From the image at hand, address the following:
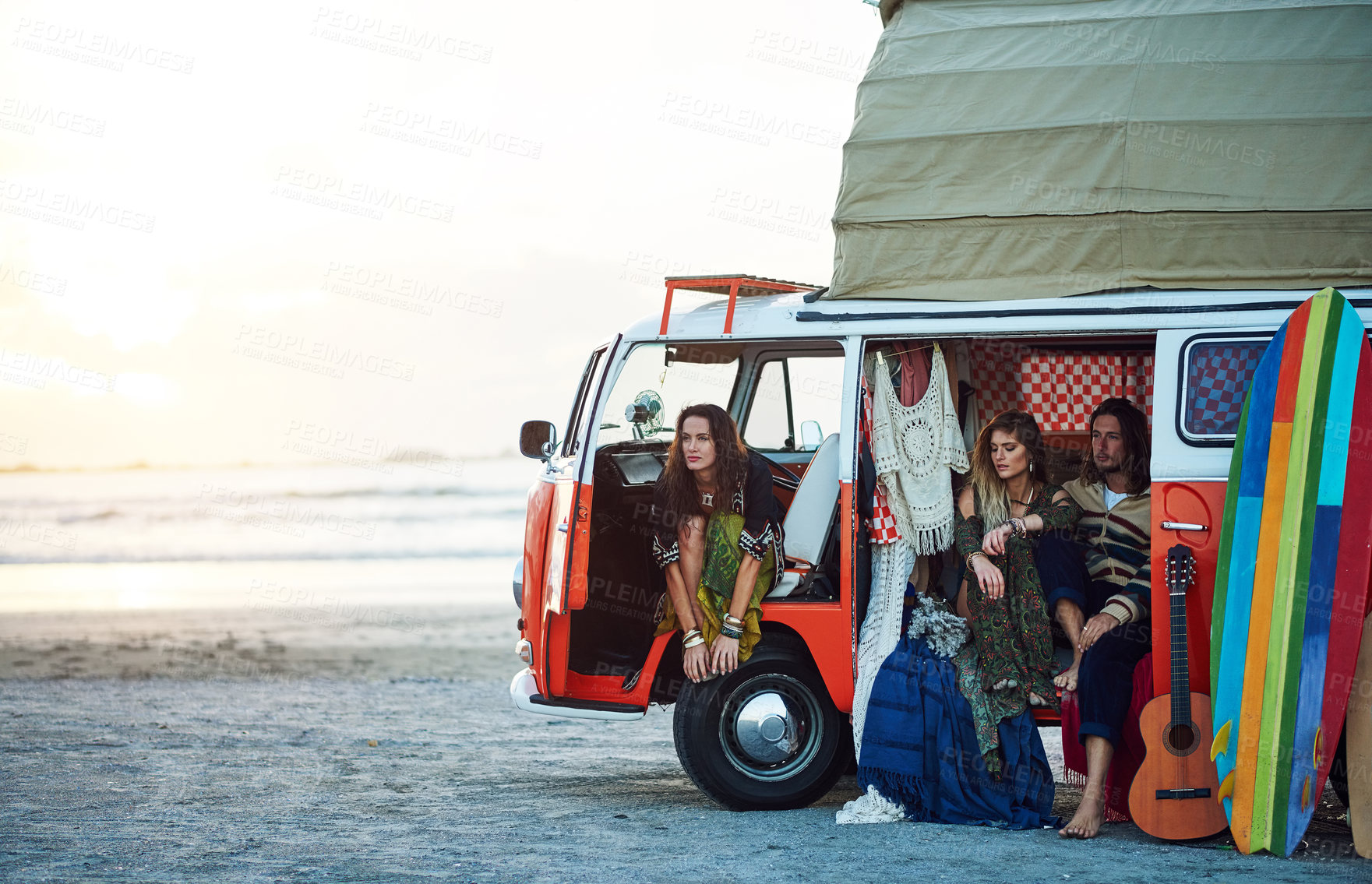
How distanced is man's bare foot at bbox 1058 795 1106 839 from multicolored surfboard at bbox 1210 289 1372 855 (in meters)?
0.49

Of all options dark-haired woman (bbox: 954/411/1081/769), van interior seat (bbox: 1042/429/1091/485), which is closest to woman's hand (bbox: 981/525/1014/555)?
dark-haired woman (bbox: 954/411/1081/769)

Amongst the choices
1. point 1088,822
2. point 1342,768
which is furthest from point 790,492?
point 1342,768

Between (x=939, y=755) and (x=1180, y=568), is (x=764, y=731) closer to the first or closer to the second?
(x=939, y=755)

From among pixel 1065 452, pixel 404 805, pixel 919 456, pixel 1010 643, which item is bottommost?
pixel 404 805

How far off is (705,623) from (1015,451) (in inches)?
62.9

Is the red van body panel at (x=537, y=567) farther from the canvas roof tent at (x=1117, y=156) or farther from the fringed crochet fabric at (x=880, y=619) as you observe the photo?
the canvas roof tent at (x=1117, y=156)

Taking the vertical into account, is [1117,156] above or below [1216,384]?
above

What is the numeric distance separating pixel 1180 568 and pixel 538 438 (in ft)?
10.9

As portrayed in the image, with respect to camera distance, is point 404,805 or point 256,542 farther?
point 256,542

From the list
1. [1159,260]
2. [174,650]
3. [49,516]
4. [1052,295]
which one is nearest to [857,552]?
[1052,295]

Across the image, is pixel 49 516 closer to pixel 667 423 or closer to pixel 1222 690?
pixel 667 423

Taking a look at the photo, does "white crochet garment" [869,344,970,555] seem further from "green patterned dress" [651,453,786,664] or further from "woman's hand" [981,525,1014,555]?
"green patterned dress" [651,453,786,664]

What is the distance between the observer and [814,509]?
6113mm

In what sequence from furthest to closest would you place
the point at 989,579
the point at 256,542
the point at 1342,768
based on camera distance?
the point at 256,542 < the point at 989,579 < the point at 1342,768
